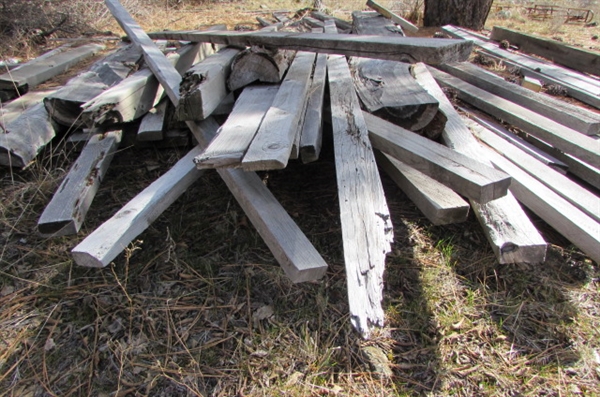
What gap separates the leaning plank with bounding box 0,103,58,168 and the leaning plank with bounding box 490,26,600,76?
5618mm

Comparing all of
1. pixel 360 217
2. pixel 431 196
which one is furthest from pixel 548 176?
pixel 360 217

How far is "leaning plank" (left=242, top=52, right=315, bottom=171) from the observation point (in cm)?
183

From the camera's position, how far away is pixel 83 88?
340 cm

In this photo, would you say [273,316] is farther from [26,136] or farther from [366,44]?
[26,136]

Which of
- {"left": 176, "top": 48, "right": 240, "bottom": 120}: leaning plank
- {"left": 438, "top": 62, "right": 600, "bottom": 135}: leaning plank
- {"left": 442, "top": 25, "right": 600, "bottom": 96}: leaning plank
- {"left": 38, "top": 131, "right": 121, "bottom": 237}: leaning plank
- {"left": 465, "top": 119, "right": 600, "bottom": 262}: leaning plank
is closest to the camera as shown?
{"left": 465, "top": 119, "right": 600, "bottom": 262}: leaning plank

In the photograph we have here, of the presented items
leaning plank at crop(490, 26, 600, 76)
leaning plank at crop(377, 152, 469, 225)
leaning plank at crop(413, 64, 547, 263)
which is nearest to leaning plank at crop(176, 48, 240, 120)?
leaning plank at crop(377, 152, 469, 225)

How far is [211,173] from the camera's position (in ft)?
10.1

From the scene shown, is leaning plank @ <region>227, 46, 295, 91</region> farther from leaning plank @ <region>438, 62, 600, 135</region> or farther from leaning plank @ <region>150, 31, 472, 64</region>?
leaning plank @ <region>438, 62, 600, 135</region>

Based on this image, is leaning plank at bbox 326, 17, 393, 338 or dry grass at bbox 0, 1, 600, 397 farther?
dry grass at bbox 0, 1, 600, 397

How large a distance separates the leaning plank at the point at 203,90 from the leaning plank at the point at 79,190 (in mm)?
730

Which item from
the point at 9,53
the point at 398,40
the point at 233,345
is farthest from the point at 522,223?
the point at 9,53

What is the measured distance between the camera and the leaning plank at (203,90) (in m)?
2.53

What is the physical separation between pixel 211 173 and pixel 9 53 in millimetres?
4616

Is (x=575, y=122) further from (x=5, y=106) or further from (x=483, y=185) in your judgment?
(x=5, y=106)
